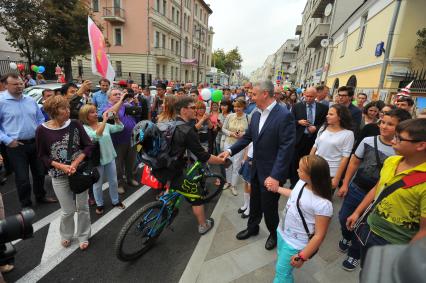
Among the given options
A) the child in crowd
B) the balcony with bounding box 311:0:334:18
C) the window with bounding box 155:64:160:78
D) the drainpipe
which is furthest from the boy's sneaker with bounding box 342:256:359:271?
the window with bounding box 155:64:160:78

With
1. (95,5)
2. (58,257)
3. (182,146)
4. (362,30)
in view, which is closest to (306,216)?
(182,146)

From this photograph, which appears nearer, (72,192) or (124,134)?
(72,192)

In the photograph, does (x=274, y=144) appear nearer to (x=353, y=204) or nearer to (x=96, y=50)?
(x=353, y=204)

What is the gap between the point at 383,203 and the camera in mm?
1763

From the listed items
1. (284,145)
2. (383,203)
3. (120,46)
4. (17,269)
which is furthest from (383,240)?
(120,46)

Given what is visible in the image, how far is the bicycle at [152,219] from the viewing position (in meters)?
2.63

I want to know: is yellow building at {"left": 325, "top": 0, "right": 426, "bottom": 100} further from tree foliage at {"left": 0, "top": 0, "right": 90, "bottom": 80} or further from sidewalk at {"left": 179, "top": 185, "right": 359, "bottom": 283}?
tree foliage at {"left": 0, "top": 0, "right": 90, "bottom": 80}

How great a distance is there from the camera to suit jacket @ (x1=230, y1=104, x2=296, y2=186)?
8.25 feet

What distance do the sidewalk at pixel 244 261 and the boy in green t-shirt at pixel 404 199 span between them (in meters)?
0.96

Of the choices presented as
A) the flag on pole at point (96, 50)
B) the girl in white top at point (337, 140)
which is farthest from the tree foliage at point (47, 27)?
the girl in white top at point (337, 140)

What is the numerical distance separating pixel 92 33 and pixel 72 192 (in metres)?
2.78

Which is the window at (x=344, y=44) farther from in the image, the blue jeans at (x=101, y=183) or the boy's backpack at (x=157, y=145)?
the blue jeans at (x=101, y=183)

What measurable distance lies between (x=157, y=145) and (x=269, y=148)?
4.20 ft

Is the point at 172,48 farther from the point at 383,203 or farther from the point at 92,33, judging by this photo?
the point at 383,203
